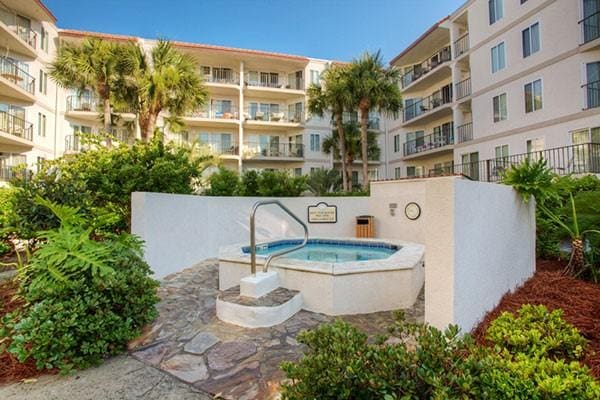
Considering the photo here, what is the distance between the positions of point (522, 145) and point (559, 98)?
2538mm

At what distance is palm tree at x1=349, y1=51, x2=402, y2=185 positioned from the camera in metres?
16.9

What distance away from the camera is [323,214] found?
1078 cm

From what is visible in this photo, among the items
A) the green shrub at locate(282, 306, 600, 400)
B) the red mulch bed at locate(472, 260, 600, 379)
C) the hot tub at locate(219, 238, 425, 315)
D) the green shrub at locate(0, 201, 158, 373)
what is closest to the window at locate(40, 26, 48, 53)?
the green shrub at locate(0, 201, 158, 373)

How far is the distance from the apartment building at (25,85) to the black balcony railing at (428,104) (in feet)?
78.0

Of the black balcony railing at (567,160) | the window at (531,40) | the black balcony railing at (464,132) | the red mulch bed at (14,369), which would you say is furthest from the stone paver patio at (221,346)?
the black balcony railing at (464,132)

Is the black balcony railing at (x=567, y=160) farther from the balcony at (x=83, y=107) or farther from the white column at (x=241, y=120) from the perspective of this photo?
the balcony at (x=83, y=107)

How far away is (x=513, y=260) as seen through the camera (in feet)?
14.1

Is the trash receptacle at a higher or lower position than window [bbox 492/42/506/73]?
lower

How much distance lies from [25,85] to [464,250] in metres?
23.1

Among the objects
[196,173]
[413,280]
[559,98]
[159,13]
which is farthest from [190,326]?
[159,13]

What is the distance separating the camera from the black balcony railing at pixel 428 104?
21.8 meters

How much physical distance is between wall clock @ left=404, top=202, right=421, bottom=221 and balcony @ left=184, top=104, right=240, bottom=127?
17.2 m

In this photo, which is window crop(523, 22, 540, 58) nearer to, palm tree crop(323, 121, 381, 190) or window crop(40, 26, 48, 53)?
palm tree crop(323, 121, 381, 190)

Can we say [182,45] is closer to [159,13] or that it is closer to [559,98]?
[159,13]
